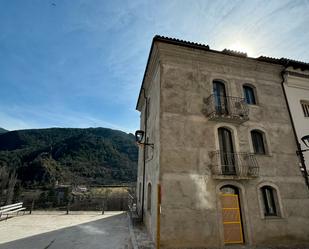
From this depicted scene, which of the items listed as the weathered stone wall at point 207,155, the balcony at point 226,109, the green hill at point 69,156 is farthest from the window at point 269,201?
the green hill at point 69,156

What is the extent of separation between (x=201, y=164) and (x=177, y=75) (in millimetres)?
5029

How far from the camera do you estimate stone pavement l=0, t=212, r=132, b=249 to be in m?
7.78

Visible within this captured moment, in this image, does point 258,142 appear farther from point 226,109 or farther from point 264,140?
point 226,109

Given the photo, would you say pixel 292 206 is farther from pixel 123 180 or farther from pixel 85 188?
pixel 123 180

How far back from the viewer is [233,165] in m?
9.16

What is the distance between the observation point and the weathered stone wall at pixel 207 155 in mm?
7723

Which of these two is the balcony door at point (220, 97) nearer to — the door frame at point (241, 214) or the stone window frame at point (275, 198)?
the door frame at point (241, 214)

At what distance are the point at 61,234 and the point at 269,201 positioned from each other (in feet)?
36.7

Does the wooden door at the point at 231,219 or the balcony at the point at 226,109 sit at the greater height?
the balcony at the point at 226,109

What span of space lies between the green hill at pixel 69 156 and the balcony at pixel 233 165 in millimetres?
48083

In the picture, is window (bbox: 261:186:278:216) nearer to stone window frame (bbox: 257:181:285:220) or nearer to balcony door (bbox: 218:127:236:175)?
stone window frame (bbox: 257:181:285:220)

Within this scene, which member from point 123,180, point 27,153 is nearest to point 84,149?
point 27,153

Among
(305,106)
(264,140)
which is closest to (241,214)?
(264,140)

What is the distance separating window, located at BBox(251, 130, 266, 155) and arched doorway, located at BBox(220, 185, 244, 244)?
2.71 metres
